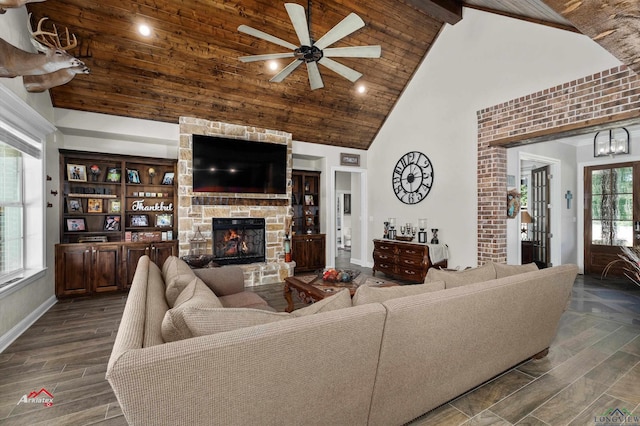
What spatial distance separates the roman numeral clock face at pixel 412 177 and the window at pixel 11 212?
18.9ft

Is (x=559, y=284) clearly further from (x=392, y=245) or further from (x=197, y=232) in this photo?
(x=197, y=232)

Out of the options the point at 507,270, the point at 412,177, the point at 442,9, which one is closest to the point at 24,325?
the point at 507,270

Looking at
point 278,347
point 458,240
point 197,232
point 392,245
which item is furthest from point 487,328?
point 197,232

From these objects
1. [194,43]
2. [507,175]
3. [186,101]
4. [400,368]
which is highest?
[194,43]

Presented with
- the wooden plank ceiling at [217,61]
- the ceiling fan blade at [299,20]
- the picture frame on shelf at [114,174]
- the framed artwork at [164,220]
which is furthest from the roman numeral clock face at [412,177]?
the picture frame on shelf at [114,174]

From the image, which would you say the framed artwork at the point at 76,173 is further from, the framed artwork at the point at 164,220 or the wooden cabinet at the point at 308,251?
the wooden cabinet at the point at 308,251

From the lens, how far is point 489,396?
1.99m

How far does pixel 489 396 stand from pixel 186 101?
5.25 m

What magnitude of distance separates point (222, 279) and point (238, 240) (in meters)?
2.48

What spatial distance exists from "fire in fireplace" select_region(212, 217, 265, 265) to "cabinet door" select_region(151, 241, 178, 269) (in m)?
0.65

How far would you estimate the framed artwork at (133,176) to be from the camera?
16.8 ft

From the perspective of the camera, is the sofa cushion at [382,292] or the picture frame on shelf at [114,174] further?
the picture frame on shelf at [114,174]

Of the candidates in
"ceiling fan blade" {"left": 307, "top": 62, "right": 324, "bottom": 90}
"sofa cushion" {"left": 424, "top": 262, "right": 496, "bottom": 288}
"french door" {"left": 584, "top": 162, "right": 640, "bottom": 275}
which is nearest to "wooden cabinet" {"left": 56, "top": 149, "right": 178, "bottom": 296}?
"ceiling fan blade" {"left": 307, "top": 62, "right": 324, "bottom": 90}

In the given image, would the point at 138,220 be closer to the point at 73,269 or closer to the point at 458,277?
the point at 73,269
